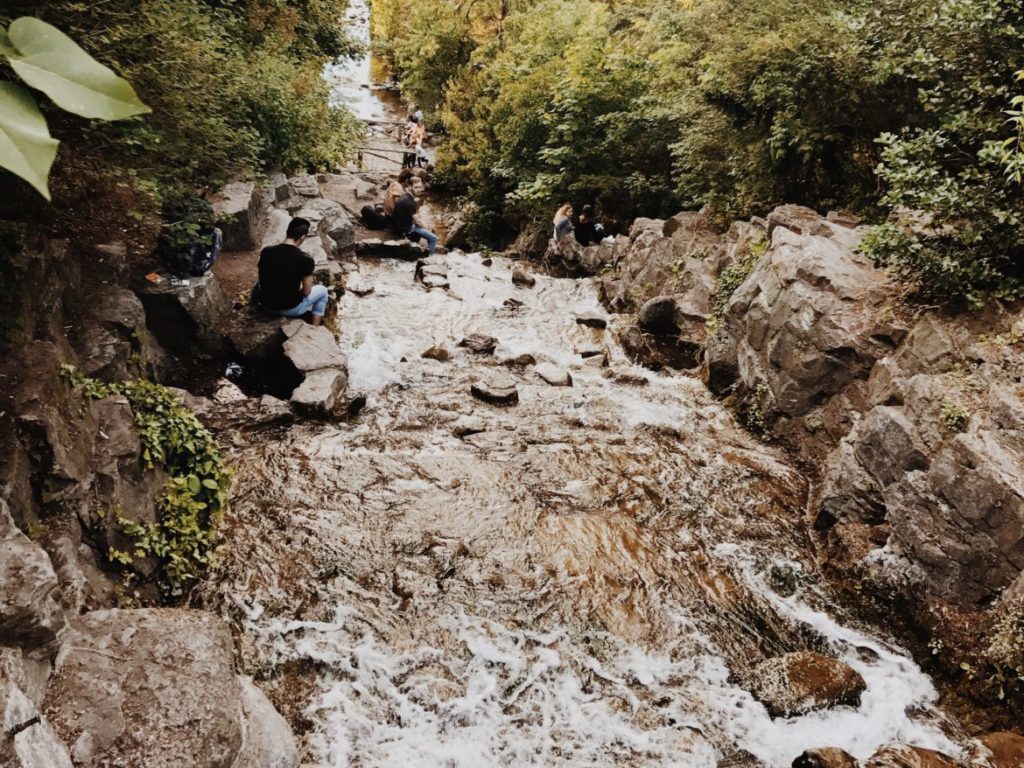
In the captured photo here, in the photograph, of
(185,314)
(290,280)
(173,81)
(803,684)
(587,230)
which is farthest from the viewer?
(587,230)

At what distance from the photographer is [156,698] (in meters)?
3.43

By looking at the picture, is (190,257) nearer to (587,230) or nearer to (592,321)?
(592,321)

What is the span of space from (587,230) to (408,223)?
486cm

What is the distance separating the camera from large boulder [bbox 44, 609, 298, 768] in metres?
3.22

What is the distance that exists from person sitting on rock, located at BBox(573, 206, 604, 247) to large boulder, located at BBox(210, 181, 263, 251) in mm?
8375

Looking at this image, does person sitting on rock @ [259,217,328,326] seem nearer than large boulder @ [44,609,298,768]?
No

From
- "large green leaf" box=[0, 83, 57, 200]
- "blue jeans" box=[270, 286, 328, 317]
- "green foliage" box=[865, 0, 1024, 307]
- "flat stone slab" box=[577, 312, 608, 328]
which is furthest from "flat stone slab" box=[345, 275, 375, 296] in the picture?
"large green leaf" box=[0, 83, 57, 200]

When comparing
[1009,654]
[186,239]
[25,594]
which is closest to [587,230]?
[186,239]

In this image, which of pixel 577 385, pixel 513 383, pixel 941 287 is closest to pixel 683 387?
pixel 577 385

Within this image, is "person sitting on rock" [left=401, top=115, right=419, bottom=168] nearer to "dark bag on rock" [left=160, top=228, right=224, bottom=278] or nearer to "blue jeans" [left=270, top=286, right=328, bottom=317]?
"blue jeans" [left=270, top=286, right=328, bottom=317]

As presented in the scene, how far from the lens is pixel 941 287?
660 centimetres

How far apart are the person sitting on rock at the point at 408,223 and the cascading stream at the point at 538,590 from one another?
8576 millimetres

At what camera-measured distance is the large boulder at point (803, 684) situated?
4.57m

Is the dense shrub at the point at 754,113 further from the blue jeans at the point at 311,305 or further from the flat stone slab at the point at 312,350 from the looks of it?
the blue jeans at the point at 311,305
